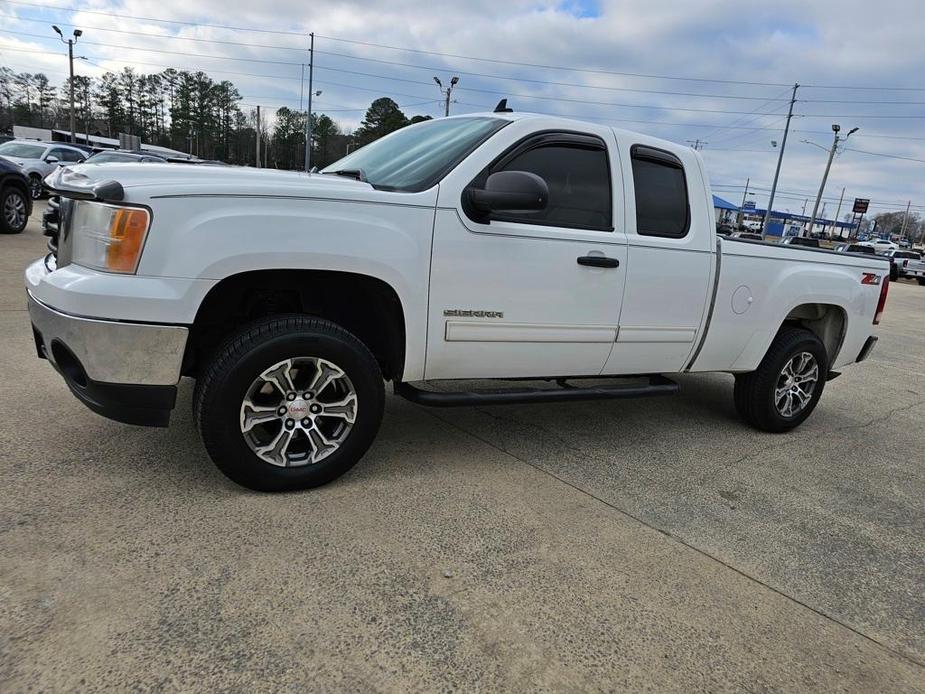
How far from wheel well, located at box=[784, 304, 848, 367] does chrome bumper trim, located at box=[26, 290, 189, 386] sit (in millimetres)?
4276

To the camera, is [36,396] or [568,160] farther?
[36,396]

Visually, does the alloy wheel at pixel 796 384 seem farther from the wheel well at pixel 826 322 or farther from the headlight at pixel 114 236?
the headlight at pixel 114 236

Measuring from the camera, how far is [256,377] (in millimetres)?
2789

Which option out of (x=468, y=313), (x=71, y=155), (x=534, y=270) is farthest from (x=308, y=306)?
(x=71, y=155)

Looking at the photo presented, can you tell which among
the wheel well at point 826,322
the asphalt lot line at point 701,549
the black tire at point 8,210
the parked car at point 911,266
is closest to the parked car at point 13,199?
the black tire at point 8,210

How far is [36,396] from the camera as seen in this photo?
3.91m

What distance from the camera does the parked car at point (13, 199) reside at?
995cm

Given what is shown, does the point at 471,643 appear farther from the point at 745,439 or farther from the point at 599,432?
the point at 745,439

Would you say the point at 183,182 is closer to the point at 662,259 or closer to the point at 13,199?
the point at 662,259

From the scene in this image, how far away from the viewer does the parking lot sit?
202 cm

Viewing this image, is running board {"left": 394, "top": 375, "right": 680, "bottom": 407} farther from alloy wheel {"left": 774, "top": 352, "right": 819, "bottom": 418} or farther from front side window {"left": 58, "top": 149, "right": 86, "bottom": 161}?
front side window {"left": 58, "top": 149, "right": 86, "bottom": 161}

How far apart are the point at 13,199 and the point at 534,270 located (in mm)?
10638

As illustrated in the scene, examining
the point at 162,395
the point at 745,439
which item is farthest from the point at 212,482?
the point at 745,439

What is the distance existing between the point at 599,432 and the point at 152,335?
293cm
